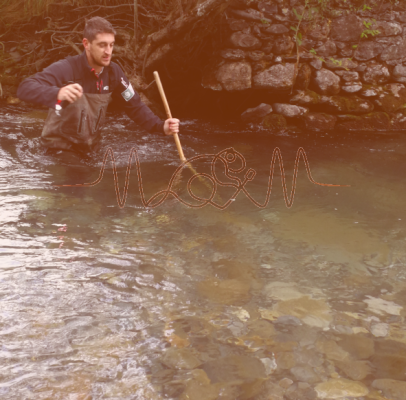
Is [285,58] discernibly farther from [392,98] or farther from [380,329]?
[380,329]

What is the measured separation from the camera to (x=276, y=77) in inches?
312

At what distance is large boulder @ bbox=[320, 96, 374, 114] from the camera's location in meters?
8.24

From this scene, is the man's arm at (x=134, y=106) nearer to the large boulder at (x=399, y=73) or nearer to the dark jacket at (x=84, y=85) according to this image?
the dark jacket at (x=84, y=85)

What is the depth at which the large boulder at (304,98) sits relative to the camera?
8.20 m

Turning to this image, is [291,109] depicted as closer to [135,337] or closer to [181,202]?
[181,202]

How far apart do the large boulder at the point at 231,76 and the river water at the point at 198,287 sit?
2.72 metres

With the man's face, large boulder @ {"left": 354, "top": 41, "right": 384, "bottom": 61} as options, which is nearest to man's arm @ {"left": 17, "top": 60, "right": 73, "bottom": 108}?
the man's face

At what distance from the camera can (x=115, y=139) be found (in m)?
7.24

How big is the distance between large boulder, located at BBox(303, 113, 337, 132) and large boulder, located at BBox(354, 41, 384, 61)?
1219 mm

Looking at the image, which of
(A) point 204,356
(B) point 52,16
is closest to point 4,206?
(A) point 204,356

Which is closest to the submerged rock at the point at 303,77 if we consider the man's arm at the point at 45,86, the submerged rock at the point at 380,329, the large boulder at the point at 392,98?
the large boulder at the point at 392,98

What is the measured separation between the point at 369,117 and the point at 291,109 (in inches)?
56.9

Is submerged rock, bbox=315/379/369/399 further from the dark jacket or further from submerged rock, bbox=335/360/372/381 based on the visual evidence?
the dark jacket

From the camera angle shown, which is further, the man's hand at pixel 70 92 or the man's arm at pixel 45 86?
the man's arm at pixel 45 86
